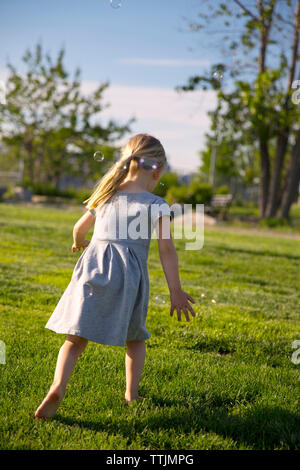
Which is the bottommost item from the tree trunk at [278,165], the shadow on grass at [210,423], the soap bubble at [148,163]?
the shadow on grass at [210,423]

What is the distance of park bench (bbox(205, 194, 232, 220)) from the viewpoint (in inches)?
703

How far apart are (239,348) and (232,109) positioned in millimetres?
14174

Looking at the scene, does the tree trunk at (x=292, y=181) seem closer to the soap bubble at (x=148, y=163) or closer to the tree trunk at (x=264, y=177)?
the tree trunk at (x=264, y=177)

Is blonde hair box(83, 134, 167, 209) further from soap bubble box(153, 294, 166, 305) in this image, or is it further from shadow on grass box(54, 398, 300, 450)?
soap bubble box(153, 294, 166, 305)

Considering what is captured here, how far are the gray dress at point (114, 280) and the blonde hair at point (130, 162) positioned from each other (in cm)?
4

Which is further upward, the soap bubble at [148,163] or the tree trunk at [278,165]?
the tree trunk at [278,165]

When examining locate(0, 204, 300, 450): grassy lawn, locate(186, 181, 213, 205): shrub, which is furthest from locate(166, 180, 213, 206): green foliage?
locate(0, 204, 300, 450): grassy lawn

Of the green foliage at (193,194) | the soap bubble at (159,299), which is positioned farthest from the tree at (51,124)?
the soap bubble at (159,299)

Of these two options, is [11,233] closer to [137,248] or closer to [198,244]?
[198,244]

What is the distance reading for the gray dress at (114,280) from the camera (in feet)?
7.62

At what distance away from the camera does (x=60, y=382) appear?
225 centimetres

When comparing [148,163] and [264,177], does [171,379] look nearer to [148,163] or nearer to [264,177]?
[148,163]

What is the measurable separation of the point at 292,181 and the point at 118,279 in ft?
49.0

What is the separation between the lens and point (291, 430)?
2303mm
